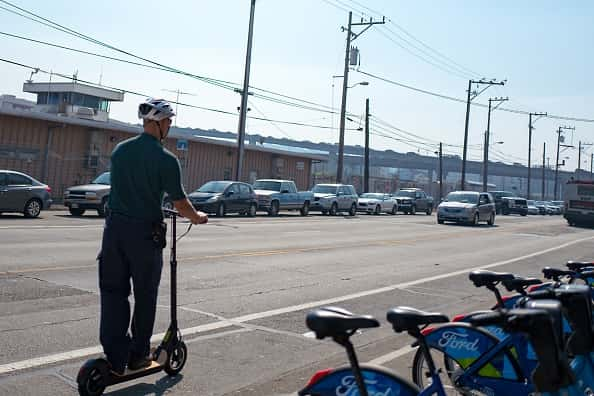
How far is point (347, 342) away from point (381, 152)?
11944 centimetres

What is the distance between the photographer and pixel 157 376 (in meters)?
5.79

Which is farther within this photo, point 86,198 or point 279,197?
point 279,197

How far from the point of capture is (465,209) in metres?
34.2

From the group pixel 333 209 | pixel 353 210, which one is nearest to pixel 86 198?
pixel 333 209

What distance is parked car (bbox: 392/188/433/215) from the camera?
48.2m

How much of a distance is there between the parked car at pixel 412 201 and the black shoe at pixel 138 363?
143 ft

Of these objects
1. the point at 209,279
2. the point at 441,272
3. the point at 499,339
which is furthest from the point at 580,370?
the point at 441,272

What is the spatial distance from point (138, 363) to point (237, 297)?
4.51 meters

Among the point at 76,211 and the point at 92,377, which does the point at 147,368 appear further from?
the point at 76,211

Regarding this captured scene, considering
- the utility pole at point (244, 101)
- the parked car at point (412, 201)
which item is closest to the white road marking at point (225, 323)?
the utility pole at point (244, 101)

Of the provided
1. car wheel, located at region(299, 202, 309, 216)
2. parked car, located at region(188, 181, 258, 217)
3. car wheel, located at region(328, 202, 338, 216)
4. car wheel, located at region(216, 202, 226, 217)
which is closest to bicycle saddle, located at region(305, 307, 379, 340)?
parked car, located at region(188, 181, 258, 217)

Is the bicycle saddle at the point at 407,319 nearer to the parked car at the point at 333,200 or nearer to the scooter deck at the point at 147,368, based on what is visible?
the scooter deck at the point at 147,368

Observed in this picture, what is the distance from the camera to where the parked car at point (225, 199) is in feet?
93.9

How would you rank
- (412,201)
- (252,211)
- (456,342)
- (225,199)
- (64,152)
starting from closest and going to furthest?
(456,342), (225,199), (252,211), (64,152), (412,201)
